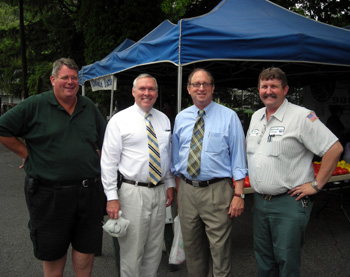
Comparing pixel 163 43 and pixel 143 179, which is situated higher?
pixel 163 43

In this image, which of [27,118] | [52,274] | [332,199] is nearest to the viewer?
[27,118]

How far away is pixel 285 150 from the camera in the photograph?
2.30 m

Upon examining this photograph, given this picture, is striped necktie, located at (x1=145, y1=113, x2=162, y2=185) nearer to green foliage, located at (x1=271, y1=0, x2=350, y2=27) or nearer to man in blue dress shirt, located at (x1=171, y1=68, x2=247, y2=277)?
man in blue dress shirt, located at (x1=171, y1=68, x2=247, y2=277)

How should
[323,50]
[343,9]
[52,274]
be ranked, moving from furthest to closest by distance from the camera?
[343,9] < [323,50] < [52,274]

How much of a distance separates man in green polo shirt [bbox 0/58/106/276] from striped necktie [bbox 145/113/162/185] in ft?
A: 1.43

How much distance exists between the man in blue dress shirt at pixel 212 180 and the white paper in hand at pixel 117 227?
54 centimetres

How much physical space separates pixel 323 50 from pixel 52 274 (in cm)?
384

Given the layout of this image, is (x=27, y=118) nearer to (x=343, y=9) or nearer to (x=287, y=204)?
(x=287, y=204)

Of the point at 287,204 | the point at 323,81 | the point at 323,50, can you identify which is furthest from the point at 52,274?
the point at 323,81

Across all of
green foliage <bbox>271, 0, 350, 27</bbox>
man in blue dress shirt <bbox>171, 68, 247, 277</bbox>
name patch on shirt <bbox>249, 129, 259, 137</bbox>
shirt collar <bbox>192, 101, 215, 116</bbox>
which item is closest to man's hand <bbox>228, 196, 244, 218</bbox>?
man in blue dress shirt <bbox>171, 68, 247, 277</bbox>

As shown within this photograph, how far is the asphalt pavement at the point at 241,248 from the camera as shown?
10.9 feet

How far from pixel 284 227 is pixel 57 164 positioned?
176 centimetres

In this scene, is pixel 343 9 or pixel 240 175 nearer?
pixel 240 175

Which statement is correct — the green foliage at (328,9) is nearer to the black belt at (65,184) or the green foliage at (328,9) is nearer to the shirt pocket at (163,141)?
the shirt pocket at (163,141)
